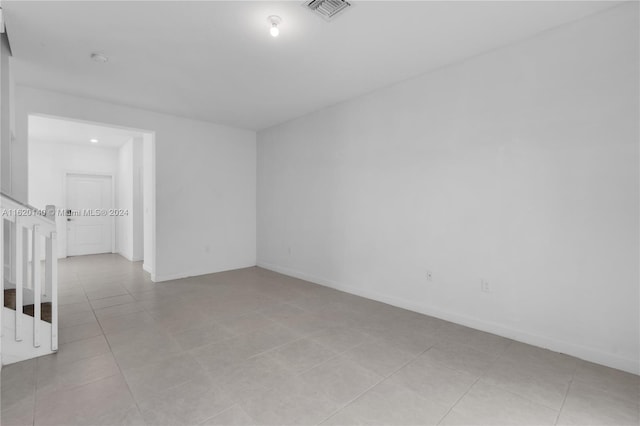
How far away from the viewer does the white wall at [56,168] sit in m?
6.94

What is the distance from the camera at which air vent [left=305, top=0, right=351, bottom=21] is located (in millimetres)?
2295

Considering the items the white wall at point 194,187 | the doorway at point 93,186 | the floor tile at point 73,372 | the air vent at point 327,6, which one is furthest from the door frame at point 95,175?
the air vent at point 327,6

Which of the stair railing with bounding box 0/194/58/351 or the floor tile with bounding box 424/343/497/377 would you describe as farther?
the floor tile with bounding box 424/343/497/377

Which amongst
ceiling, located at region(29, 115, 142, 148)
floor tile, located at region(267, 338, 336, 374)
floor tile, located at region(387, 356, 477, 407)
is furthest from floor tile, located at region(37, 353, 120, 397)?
ceiling, located at region(29, 115, 142, 148)

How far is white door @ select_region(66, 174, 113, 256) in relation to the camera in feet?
24.4

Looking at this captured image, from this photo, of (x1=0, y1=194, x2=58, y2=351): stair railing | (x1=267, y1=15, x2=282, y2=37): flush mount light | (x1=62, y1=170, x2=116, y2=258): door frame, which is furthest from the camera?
(x1=62, y1=170, x2=116, y2=258): door frame

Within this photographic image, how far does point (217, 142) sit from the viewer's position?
5664 millimetres

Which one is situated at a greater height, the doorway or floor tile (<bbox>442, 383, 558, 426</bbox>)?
the doorway

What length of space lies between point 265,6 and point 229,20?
14.1 inches

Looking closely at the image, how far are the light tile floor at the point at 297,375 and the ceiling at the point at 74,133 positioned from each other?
3797mm

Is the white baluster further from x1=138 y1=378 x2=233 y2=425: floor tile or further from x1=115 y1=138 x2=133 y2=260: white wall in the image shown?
x1=115 y1=138 x2=133 y2=260: white wall

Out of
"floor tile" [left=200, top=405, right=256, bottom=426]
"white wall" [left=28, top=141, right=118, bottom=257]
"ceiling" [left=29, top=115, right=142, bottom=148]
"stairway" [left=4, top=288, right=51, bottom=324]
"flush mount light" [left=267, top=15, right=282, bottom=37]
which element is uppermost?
"ceiling" [left=29, top=115, right=142, bottom=148]

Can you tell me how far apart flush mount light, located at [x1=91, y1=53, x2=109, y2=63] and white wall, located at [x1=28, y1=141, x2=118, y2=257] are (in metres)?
5.60

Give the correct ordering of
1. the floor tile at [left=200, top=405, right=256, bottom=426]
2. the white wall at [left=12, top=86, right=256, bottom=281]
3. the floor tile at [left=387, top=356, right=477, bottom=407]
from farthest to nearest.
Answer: the white wall at [left=12, top=86, right=256, bottom=281]
the floor tile at [left=387, top=356, right=477, bottom=407]
the floor tile at [left=200, top=405, right=256, bottom=426]
